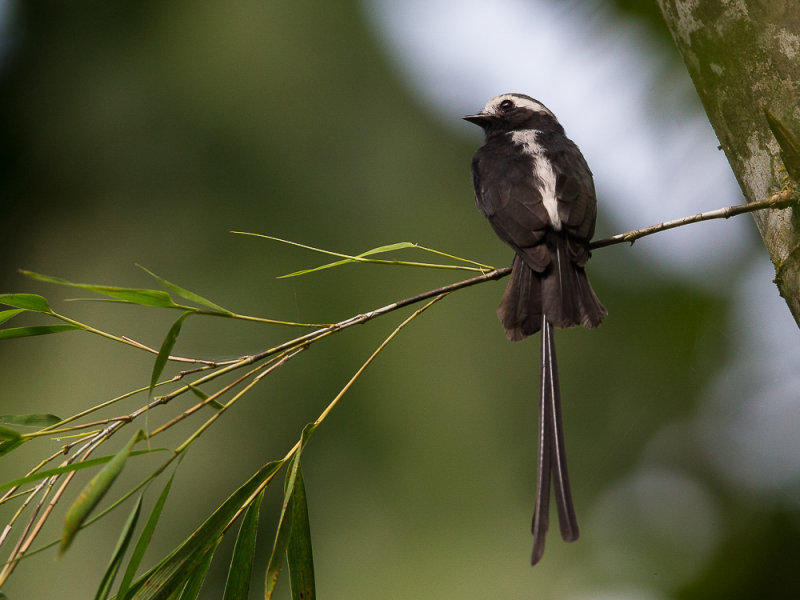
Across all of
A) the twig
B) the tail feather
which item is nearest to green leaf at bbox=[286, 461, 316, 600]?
the tail feather

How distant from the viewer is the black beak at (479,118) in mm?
3338

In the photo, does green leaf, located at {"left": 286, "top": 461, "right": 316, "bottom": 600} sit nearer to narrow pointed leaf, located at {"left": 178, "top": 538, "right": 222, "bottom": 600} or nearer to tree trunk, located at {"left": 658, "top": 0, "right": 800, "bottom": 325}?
narrow pointed leaf, located at {"left": 178, "top": 538, "right": 222, "bottom": 600}

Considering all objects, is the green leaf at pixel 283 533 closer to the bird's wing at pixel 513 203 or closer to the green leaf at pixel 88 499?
the green leaf at pixel 88 499

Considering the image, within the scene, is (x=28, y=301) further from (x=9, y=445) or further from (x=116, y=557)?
(x=116, y=557)

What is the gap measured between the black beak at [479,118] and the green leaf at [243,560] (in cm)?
235

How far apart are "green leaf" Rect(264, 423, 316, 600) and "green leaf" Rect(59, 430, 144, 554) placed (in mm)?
351

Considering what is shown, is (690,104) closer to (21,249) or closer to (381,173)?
(381,173)

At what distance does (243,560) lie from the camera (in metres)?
1.43

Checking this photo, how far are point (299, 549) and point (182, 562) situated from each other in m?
0.23

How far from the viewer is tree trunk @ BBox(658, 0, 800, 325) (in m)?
1.45

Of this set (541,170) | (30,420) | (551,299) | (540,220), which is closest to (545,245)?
(540,220)

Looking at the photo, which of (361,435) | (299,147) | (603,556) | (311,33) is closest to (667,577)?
(603,556)

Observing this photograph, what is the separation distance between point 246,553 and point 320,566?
241 centimetres

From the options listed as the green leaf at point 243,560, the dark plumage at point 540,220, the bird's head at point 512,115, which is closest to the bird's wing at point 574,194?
the dark plumage at point 540,220
